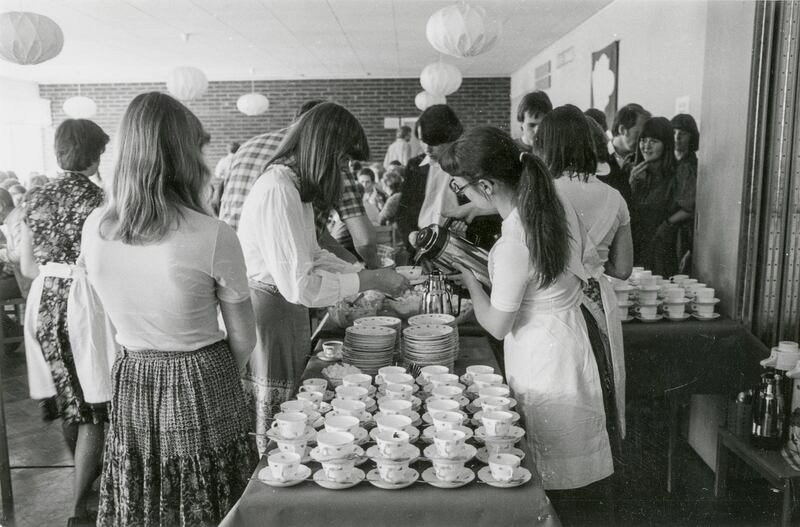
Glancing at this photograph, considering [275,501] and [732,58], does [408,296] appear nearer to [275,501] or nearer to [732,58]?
[275,501]

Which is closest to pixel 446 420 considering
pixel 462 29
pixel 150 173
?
pixel 150 173

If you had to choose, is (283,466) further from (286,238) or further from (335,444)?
(286,238)

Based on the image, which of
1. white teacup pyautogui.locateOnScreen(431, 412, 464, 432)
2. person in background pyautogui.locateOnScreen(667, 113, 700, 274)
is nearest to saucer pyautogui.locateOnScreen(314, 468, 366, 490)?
white teacup pyautogui.locateOnScreen(431, 412, 464, 432)

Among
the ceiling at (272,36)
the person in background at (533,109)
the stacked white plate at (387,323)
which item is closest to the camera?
the stacked white plate at (387,323)

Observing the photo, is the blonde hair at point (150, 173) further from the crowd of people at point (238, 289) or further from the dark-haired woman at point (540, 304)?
the dark-haired woman at point (540, 304)

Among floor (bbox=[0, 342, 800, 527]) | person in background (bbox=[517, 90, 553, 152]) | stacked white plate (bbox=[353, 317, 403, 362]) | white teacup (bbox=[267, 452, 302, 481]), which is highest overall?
person in background (bbox=[517, 90, 553, 152])

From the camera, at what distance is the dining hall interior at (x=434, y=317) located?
152 cm

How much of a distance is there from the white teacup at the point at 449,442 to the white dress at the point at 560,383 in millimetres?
459

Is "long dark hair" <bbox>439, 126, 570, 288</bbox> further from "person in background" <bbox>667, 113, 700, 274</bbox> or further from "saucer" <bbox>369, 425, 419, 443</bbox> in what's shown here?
"person in background" <bbox>667, 113, 700, 274</bbox>

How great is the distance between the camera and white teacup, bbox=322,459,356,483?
4.33 feet

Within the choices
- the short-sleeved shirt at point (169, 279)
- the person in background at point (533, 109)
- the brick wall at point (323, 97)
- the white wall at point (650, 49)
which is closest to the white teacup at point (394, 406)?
the short-sleeved shirt at point (169, 279)

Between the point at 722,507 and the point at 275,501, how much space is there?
2230 millimetres

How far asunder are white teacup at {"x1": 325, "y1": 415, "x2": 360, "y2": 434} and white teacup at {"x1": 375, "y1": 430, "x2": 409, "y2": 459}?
77mm

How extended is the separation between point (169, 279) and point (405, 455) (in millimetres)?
665
